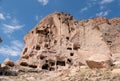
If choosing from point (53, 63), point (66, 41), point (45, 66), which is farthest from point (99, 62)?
point (66, 41)

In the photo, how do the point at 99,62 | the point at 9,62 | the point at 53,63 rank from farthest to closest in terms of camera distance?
the point at 53,63
the point at 9,62
the point at 99,62

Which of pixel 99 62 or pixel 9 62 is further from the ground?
pixel 9 62

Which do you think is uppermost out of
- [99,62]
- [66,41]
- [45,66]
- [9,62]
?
[66,41]

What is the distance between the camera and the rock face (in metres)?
51.2

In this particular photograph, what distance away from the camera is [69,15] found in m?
62.0

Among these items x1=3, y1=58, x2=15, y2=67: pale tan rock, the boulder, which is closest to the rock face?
x1=3, y1=58, x2=15, y2=67: pale tan rock

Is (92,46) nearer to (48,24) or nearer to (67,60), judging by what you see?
(67,60)

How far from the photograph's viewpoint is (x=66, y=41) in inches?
2223

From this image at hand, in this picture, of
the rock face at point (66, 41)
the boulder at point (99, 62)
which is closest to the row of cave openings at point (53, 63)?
the rock face at point (66, 41)

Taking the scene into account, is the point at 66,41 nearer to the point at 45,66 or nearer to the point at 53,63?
the point at 53,63

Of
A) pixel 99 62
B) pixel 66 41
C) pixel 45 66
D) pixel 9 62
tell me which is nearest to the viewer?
pixel 99 62

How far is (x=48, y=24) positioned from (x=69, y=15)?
5505 millimetres

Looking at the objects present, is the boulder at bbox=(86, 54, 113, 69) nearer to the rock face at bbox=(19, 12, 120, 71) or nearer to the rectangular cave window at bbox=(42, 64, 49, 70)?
the rock face at bbox=(19, 12, 120, 71)

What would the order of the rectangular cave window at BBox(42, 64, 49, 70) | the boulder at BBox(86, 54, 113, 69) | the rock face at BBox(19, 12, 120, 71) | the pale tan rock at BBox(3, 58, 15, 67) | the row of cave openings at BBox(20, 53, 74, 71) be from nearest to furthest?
the boulder at BBox(86, 54, 113, 69)
the pale tan rock at BBox(3, 58, 15, 67)
the rectangular cave window at BBox(42, 64, 49, 70)
the row of cave openings at BBox(20, 53, 74, 71)
the rock face at BBox(19, 12, 120, 71)
